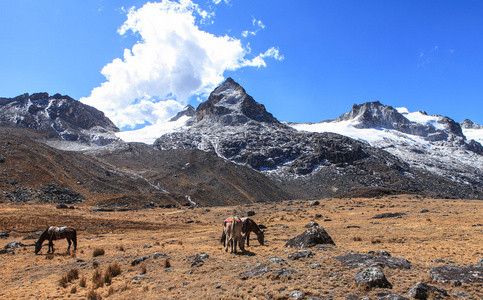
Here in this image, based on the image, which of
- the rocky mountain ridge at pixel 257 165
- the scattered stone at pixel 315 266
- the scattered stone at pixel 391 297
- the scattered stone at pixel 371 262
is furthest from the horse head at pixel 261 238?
the rocky mountain ridge at pixel 257 165

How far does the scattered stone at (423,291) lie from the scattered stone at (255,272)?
4.24m

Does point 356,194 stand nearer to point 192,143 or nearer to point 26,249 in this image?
point 26,249

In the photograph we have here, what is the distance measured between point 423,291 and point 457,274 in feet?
7.42

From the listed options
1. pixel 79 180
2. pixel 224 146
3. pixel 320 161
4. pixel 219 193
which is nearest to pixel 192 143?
pixel 224 146

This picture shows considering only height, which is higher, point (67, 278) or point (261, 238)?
point (261, 238)

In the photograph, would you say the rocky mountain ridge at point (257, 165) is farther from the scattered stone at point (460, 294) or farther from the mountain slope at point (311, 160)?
the scattered stone at point (460, 294)

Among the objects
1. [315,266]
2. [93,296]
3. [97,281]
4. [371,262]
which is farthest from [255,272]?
[97,281]

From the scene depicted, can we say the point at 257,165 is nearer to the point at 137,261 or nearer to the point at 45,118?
the point at 45,118

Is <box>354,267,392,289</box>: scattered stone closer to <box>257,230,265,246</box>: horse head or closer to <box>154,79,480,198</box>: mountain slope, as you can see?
<box>257,230,265,246</box>: horse head

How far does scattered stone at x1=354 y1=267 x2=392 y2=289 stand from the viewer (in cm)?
724

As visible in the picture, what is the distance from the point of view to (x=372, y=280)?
730 cm

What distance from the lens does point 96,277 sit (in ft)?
33.8

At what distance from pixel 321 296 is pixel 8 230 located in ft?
101

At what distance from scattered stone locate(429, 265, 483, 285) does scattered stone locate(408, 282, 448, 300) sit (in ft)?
3.25
